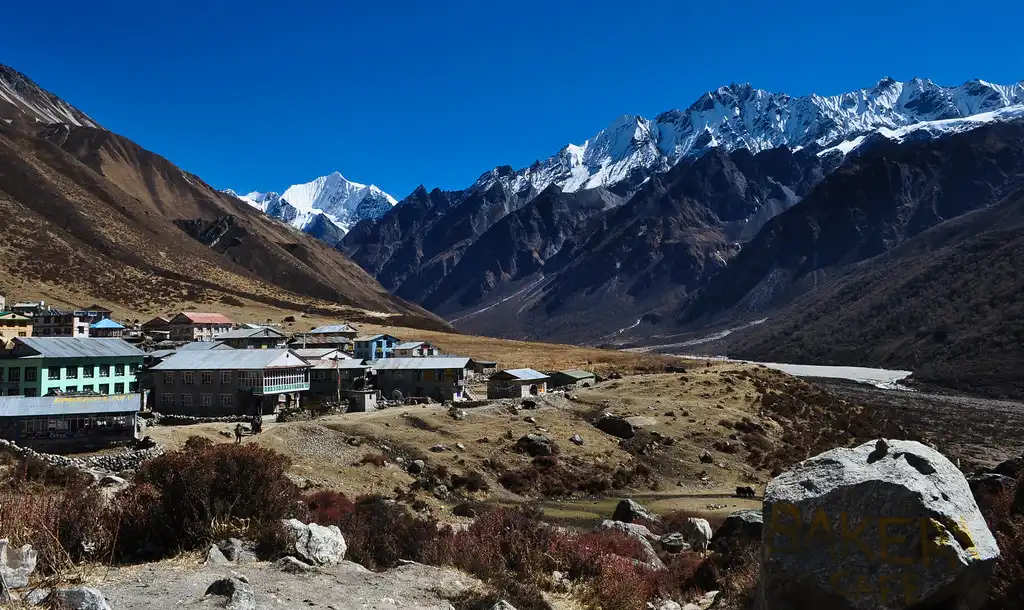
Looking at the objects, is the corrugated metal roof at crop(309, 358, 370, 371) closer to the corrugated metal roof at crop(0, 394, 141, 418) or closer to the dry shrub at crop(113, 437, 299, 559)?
the corrugated metal roof at crop(0, 394, 141, 418)

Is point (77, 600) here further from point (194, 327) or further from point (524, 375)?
point (194, 327)

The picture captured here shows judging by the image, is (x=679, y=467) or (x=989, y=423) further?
(x=989, y=423)

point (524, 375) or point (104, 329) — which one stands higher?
point (104, 329)

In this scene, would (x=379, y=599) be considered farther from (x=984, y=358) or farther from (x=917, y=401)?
(x=984, y=358)

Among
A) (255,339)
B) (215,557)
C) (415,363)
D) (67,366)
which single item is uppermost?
(255,339)

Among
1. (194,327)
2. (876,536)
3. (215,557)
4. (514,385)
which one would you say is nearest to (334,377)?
(514,385)

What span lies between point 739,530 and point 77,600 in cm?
1790

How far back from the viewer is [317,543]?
13.9 meters

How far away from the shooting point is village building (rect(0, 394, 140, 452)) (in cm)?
3719

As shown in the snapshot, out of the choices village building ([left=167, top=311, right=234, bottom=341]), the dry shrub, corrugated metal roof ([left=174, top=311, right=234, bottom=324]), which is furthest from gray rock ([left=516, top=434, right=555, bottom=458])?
corrugated metal roof ([left=174, top=311, right=234, bottom=324])

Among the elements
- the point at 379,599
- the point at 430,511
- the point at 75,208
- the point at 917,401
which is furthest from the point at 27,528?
the point at 75,208

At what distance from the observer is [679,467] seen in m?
50.3

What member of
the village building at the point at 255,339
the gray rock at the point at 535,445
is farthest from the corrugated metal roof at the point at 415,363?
the village building at the point at 255,339

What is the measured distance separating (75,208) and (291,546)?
190903 millimetres
